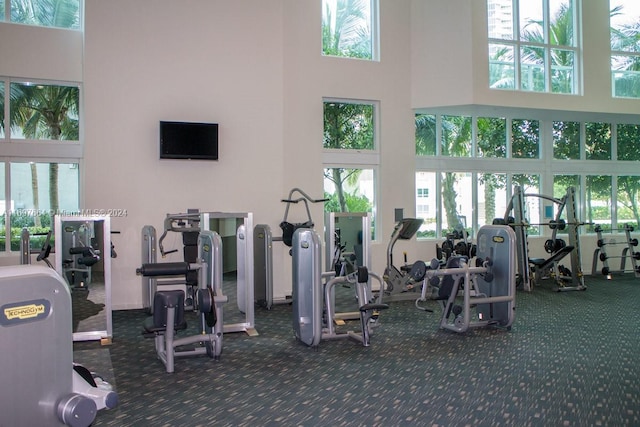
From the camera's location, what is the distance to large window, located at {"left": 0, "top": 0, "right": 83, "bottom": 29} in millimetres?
7316

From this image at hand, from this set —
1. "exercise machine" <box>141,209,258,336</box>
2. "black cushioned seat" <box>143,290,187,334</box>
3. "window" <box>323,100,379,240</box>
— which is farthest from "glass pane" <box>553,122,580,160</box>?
"black cushioned seat" <box>143,290,187,334</box>

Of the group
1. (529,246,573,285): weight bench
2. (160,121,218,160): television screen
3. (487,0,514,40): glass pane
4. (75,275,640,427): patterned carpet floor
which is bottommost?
(75,275,640,427): patterned carpet floor

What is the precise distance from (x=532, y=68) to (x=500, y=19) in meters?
1.07

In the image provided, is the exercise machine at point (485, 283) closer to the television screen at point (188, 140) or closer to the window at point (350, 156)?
the window at point (350, 156)

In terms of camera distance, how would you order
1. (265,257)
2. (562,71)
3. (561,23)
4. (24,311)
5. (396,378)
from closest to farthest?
(24,311), (396,378), (265,257), (562,71), (561,23)

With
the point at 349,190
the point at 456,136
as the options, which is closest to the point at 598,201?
the point at 456,136

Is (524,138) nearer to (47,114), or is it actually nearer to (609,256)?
(609,256)

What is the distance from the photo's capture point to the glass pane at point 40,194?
7.38 metres

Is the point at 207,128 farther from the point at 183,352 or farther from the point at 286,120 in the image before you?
the point at 183,352

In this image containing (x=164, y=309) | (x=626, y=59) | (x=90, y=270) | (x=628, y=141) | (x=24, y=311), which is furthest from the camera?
(x=628, y=141)

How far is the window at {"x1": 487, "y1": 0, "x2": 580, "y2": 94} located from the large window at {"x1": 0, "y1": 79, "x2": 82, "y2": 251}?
6.97m

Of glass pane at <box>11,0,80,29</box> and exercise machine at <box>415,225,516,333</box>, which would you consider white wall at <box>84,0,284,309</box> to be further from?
exercise machine at <box>415,225,516,333</box>

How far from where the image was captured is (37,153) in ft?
24.3

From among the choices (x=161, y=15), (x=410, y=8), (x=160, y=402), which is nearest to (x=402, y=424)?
(x=160, y=402)
